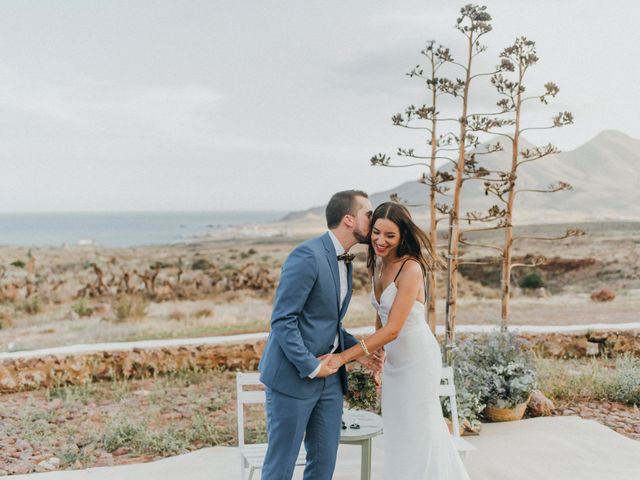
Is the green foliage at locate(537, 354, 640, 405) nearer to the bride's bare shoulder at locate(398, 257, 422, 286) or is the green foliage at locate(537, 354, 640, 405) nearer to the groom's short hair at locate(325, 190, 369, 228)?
the bride's bare shoulder at locate(398, 257, 422, 286)

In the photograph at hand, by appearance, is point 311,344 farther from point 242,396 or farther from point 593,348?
point 593,348

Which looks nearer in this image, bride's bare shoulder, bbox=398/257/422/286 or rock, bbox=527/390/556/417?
bride's bare shoulder, bbox=398/257/422/286

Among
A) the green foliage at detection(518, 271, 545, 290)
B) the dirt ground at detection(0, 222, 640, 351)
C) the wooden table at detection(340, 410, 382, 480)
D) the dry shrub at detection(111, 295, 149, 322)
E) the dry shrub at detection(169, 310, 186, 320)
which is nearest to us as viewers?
the wooden table at detection(340, 410, 382, 480)

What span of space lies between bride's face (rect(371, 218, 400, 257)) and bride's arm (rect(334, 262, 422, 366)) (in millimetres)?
152

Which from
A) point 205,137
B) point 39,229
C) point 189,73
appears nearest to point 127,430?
point 189,73

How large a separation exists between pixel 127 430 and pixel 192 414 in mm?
733

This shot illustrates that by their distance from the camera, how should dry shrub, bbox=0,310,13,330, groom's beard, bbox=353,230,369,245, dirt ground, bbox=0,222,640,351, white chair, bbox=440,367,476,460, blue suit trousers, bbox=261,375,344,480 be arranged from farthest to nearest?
1. dry shrub, bbox=0,310,13,330
2. dirt ground, bbox=0,222,640,351
3. white chair, bbox=440,367,476,460
4. groom's beard, bbox=353,230,369,245
5. blue suit trousers, bbox=261,375,344,480

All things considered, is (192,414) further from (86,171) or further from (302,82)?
(86,171)

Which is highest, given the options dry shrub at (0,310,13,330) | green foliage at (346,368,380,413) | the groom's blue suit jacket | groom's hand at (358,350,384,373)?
the groom's blue suit jacket

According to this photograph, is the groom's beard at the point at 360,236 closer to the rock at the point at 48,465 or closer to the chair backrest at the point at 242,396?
the chair backrest at the point at 242,396

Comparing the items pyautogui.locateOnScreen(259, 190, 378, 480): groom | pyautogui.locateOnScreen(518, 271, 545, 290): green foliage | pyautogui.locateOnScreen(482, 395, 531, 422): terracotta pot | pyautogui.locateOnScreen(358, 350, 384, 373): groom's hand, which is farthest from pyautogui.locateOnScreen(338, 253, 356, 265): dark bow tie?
pyautogui.locateOnScreen(518, 271, 545, 290): green foliage

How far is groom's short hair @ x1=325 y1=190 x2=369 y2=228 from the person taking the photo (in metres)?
2.99

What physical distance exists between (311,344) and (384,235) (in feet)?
1.98

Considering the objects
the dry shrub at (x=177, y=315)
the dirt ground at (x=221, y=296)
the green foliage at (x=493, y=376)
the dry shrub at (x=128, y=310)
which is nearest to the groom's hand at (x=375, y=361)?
the green foliage at (x=493, y=376)
